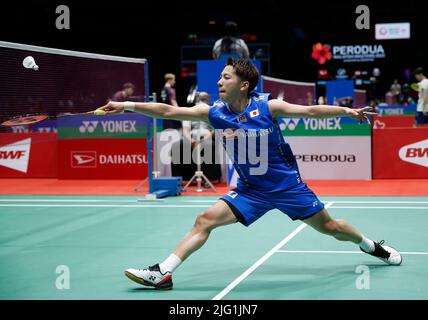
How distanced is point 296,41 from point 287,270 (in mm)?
32763

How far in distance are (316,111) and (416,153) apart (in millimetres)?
7908

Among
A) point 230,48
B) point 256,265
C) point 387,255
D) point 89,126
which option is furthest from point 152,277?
point 89,126

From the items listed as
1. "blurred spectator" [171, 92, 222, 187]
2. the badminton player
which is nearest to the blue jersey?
the badminton player

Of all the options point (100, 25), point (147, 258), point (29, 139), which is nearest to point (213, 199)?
point (147, 258)

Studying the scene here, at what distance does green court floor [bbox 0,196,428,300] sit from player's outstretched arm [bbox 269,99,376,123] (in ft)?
4.18

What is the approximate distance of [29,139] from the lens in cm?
1326

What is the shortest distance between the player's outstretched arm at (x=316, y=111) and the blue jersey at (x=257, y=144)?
0.07 metres

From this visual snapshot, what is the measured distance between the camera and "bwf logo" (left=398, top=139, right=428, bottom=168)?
11875 millimetres

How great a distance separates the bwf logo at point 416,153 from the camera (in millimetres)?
11875

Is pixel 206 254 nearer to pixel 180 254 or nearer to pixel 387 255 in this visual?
pixel 180 254

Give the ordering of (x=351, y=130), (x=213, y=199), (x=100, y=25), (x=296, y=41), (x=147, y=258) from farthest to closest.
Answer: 1. (x=296, y=41)
2. (x=100, y=25)
3. (x=351, y=130)
4. (x=213, y=199)
5. (x=147, y=258)

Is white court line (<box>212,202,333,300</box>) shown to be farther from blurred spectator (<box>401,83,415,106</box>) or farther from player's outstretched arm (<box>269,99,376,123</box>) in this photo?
blurred spectator (<box>401,83,415,106</box>)

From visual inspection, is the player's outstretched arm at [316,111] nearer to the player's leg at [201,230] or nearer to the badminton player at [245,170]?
the badminton player at [245,170]

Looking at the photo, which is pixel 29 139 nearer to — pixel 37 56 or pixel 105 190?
pixel 105 190
